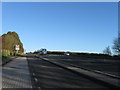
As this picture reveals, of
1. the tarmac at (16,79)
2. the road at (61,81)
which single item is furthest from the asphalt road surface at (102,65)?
the tarmac at (16,79)

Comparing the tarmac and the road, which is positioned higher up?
the tarmac

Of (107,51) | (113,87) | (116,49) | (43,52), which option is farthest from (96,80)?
(107,51)

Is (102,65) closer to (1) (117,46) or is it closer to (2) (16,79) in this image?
(2) (16,79)

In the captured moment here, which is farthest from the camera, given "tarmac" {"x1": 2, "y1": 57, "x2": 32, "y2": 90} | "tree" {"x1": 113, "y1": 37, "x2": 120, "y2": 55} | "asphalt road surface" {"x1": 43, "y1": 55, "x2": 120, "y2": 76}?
"tree" {"x1": 113, "y1": 37, "x2": 120, "y2": 55}

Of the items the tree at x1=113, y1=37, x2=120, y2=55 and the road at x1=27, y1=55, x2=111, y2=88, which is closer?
the road at x1=27, y1=55, x2=111, y2=88

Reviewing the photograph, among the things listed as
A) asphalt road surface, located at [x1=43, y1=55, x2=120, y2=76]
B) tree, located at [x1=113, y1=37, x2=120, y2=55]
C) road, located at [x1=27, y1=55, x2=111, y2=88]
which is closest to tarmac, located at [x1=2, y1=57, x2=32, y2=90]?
road, located at [x1=27, y1=55, x2=111, y2=88]

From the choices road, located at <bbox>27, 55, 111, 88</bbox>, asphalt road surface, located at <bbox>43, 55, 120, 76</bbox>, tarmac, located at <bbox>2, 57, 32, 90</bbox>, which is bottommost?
asphalt road surface, located at <bbox>43, 55, 120, 76</bbox>

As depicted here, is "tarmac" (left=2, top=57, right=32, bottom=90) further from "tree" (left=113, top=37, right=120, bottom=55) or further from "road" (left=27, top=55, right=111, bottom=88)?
"tree" (left=113, top=37, right=120, bottom=55)

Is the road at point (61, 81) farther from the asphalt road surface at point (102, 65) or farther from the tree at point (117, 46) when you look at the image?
the tree at point (117, 46)

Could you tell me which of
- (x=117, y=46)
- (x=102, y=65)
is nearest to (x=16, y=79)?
(x=102, y=65)

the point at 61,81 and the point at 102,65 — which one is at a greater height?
the point at 61,81

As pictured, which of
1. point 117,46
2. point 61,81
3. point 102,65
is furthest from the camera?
point 117,46

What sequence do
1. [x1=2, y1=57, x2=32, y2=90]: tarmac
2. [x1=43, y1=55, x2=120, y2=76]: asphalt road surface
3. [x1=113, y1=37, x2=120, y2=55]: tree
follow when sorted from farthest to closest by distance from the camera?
[x1=113, y1=37, x2=120, y2=55]: tree
[x1=43, y1=55, x2=120, y2=76]: asphalt road surface
[x1=2, y1=57, x2=32, y2=90]: tarmac

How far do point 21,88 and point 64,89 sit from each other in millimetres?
2129
